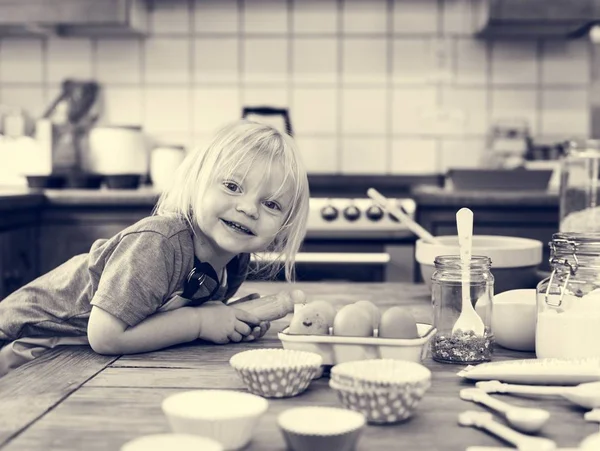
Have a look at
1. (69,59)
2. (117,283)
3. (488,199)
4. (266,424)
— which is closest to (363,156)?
(488,199)

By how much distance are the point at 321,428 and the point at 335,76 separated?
273 cm

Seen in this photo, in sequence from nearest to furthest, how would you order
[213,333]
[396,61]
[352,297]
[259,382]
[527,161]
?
[259,382] → [213,333] → [352,297] → [527,161] → [396,61]

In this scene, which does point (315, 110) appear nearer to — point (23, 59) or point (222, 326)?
point (23, 59)

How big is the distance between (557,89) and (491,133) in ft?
1.06

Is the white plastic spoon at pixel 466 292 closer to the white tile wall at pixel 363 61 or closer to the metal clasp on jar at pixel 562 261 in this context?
the metal clasp on jar at pixel 562 261

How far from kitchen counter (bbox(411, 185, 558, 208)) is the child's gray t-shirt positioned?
51.6 inches

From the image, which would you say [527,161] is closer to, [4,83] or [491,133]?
[491,133]

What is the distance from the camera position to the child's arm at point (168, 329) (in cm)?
101

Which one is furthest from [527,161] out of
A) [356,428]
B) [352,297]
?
[356,428]

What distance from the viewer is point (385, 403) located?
0.68 m

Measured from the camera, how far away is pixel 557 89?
3201 millimetres

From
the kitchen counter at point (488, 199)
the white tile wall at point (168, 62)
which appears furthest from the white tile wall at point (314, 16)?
the kitchen counter at point (488, 199)

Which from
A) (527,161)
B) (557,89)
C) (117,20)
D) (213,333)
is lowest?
(213,333)

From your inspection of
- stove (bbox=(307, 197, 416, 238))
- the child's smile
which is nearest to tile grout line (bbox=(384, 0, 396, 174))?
stove (bbox=(307, 197, 416, 238))
